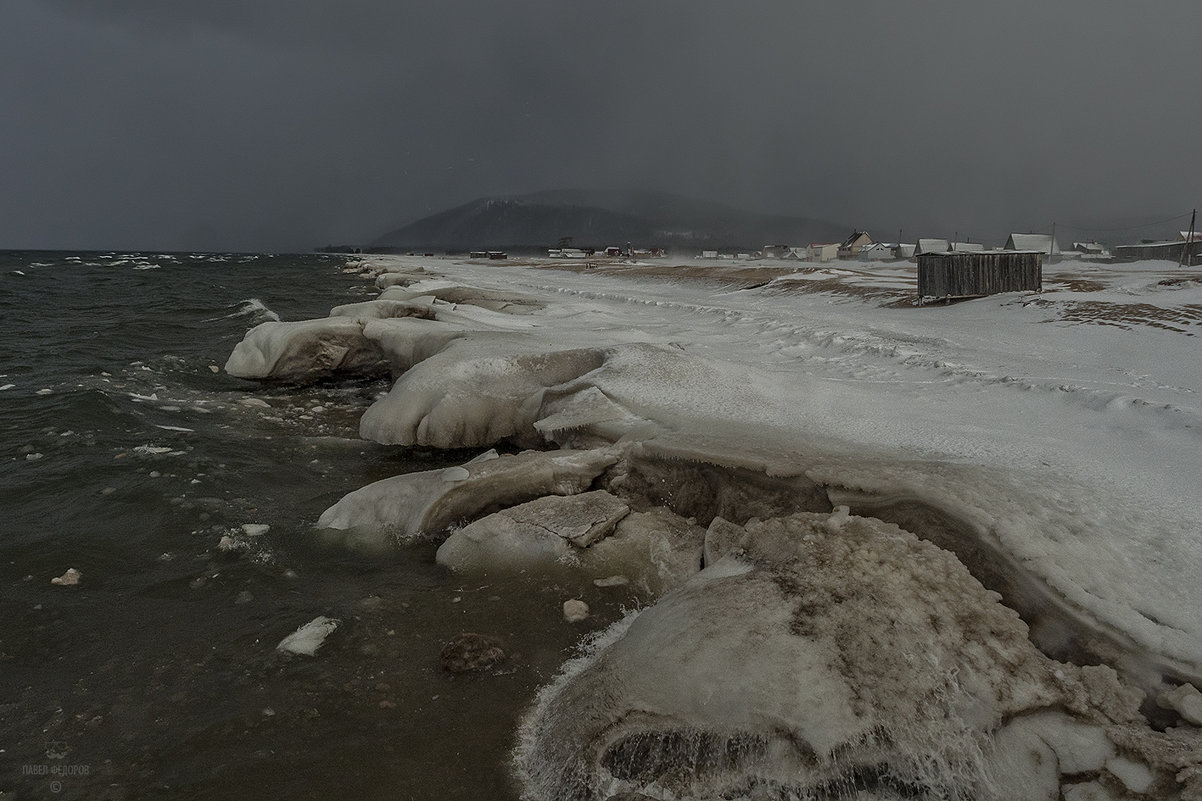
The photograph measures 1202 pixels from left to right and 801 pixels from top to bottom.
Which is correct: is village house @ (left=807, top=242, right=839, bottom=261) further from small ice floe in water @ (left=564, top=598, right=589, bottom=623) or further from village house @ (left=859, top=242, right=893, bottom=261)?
small ice floe in water @ (left=564, top=598, right=589, bottom=623)

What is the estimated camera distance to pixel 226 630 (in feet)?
17.6

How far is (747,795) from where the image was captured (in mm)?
3516

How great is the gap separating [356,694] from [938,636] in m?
4.09

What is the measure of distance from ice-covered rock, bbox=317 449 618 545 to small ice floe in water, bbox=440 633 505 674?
2.15 m

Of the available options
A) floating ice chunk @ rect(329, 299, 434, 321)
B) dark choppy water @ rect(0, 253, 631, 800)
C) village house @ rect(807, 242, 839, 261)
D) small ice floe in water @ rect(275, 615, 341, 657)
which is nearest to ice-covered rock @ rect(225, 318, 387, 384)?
floating ice chunk @ rect(329, 299, 434, 321)

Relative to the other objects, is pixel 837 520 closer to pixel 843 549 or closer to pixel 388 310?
pixel 843 549

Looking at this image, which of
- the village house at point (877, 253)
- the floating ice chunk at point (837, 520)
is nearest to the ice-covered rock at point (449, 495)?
the floating ice chunk at point (837, 520)

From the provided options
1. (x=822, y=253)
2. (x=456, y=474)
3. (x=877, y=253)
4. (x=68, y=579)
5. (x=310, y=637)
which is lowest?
(x=310, y=637)

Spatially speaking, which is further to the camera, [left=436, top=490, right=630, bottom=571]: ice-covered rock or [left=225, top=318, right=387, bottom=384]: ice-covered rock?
[left=225, top=318, right=387, bottom=384]: ice-covered rock

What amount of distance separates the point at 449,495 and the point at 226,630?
8.02 feet

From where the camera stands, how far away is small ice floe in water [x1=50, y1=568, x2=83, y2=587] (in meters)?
5.98

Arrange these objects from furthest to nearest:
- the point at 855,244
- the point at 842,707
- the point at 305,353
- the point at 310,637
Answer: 1. the point at 855,244
2. the point at 305,353
3. the point at 310,637
4. the point at 842,707

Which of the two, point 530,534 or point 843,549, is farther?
point 530,534

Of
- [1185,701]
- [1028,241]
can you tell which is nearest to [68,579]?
[1185,701]
